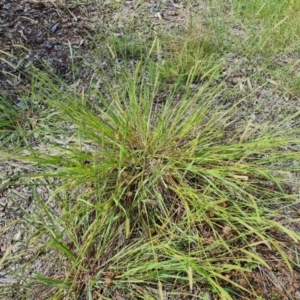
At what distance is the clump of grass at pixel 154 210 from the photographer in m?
1.50

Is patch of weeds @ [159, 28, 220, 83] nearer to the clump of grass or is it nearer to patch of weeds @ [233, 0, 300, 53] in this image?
patch of weeds @ [233, 0, 300, 53]

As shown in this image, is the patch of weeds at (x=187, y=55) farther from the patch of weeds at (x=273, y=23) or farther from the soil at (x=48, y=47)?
the patch of weeds at (x=273, y=23)

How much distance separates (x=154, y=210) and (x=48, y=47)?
1.24 m

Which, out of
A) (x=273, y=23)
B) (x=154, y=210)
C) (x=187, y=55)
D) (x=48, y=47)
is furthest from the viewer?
(x=273, y=23)

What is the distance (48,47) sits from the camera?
7.89 feet

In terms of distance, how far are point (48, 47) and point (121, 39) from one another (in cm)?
41

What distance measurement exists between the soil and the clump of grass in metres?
0.06

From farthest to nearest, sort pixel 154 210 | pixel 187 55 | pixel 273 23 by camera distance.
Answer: pixel 273 23 < pixel 187 55 < pixel 154 210

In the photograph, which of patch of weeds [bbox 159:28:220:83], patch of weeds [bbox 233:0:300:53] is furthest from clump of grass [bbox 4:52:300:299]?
patch of weeds [bbox 233:0:300:53]

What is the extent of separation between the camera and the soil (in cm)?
159

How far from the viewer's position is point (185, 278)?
1448mm

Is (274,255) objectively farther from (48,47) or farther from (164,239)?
(48,47)

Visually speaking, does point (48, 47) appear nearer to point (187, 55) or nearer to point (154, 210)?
point (187, 55)

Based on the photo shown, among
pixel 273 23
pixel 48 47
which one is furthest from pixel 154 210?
pixel 273 23
